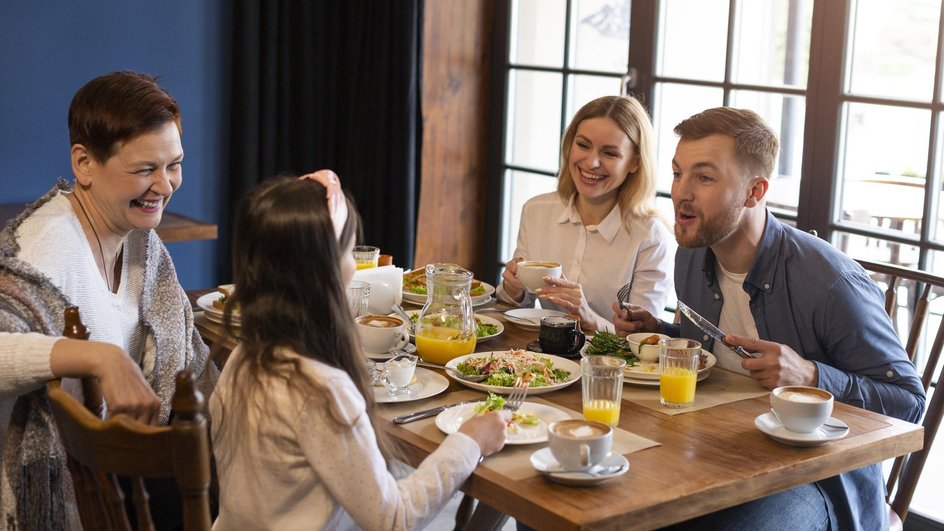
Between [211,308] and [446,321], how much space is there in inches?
24.5

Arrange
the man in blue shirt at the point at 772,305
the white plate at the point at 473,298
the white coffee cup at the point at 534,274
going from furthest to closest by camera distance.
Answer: the white plate at the point at 473,298 < the white coffee cup at the point at 534,274 < the man in blue shirt at the point at 772,305

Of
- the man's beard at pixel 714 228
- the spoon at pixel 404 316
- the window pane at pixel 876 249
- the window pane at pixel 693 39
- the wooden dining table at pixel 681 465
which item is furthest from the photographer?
the window pane at pixel 693 39

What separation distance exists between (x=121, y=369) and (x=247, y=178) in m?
2.45

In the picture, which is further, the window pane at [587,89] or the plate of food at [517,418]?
the window pane at [587,89]

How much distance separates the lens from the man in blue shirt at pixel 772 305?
194cm

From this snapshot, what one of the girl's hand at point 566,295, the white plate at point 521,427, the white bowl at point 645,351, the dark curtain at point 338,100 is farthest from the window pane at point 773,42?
the white plate at point 521,427

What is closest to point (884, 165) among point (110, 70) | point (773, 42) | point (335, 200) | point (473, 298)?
point (773, 42)

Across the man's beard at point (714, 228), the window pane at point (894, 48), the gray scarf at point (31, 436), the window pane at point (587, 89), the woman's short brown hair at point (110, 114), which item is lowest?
the gray scarf at point (31, 436)

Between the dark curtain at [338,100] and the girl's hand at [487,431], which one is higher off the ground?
the dark curtain at [338,100]

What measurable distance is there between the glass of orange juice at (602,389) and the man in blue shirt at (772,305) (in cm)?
30

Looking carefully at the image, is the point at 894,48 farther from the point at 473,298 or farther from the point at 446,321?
the point at 446,321

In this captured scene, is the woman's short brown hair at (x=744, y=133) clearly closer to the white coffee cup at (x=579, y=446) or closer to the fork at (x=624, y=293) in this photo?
the fork at (x=624, y=293)

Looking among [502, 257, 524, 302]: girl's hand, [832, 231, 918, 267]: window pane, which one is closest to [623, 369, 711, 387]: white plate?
[502, 257, 524, 302]: girl's hand

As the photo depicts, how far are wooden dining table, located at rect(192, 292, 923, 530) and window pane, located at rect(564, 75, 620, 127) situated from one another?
1.93 metres
